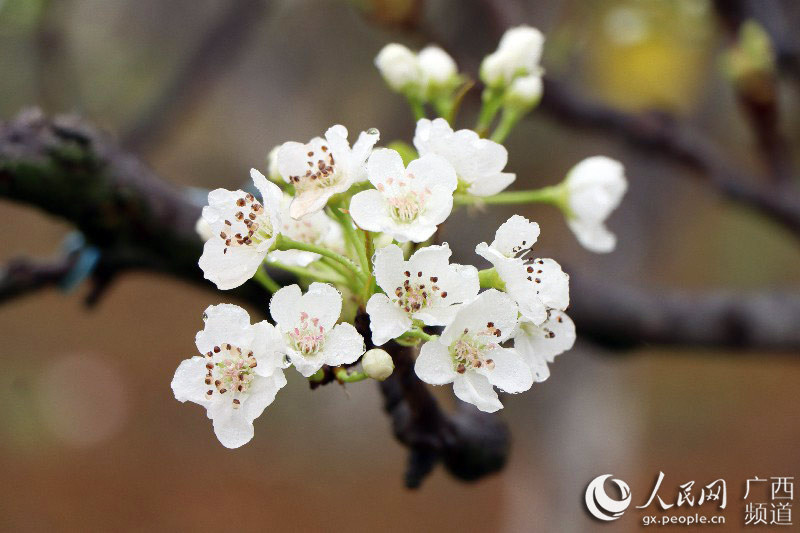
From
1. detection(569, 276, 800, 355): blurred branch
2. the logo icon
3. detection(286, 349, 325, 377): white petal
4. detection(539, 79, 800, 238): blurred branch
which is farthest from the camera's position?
detection(539, 79, 800, 238): blurred branch

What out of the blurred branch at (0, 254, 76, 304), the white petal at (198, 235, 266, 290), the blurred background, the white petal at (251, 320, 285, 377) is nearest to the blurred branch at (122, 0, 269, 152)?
the blurred background

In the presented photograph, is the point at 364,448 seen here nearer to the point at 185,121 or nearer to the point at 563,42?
the point at 185,121

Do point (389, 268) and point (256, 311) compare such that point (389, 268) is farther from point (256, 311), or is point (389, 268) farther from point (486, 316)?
point (256, 311)

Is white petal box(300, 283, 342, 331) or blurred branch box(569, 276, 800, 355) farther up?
blurred branch box(569, 276, 800, 355)

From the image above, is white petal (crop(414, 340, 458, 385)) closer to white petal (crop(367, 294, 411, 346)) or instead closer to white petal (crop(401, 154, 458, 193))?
white petal (crop(367, 294, 411, 346))

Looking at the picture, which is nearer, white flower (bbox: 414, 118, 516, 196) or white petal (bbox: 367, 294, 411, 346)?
white petal (bbox: 367, 294, 411, 346)

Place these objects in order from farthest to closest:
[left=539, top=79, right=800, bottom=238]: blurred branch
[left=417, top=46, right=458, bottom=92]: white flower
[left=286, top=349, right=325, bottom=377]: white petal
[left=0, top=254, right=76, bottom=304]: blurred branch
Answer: [left=539, top=79, right=800, bottom=238]: blurred branch → [left=0, top=254, right=76, bottom=304]: blurred branch → [left=417, top=46, right=458, bottom=92]: white flower → [left=286, top=349, right=325, bottom=377]: white petal

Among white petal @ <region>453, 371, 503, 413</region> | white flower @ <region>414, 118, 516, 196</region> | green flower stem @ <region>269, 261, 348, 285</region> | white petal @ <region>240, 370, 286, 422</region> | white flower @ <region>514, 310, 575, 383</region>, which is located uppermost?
white flower @ <region>414, 118, 516, 196</region>
